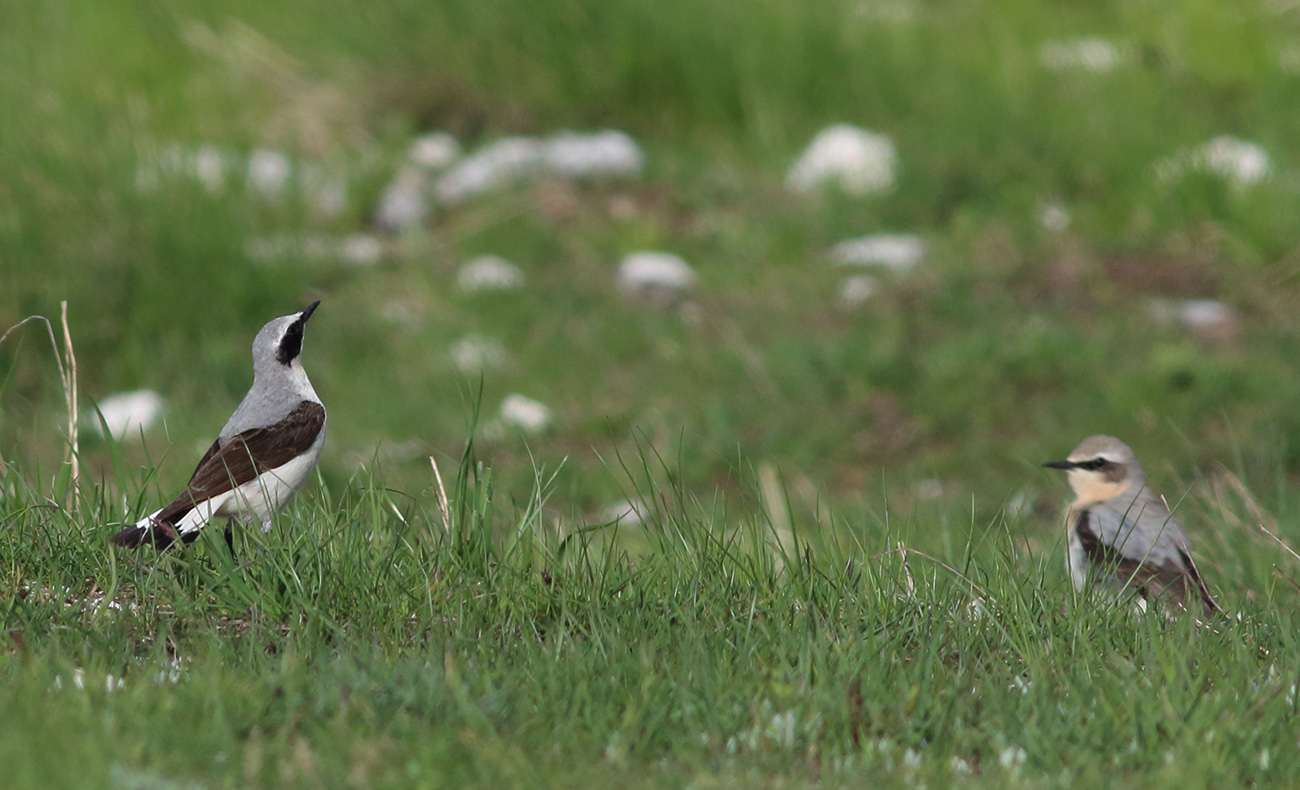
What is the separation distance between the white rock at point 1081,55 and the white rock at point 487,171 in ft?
14.0

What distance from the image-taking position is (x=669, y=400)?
833 centimetres

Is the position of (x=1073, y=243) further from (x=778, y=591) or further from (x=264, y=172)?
(x=778, y=591)

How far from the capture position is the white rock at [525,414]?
8078 millimetres

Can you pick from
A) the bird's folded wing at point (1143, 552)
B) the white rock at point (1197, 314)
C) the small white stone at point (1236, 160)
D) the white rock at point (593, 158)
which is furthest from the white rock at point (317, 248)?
the bird's folded wing at point (1143, 552)

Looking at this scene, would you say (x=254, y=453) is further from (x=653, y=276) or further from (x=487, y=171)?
(x=487, y=171)

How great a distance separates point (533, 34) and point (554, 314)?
3318 mm

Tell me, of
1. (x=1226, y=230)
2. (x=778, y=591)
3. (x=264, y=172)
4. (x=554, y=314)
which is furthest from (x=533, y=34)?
(x=778, y=591)

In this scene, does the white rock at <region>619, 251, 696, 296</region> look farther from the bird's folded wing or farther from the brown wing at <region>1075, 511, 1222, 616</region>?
the brown wing at <region>1075, 511, 1222, 616</region>

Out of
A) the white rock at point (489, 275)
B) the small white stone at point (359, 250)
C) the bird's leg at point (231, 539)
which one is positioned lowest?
the white rock at point (489, 275)

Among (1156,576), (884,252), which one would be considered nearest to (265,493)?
(1156,576)

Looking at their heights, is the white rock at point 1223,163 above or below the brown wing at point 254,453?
below

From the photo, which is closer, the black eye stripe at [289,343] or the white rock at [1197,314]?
the black eye stripe at [289,343]

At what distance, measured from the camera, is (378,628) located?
12.2 ft

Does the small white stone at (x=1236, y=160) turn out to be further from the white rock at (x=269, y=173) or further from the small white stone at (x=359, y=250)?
the white rock at (x=269, y=173)
